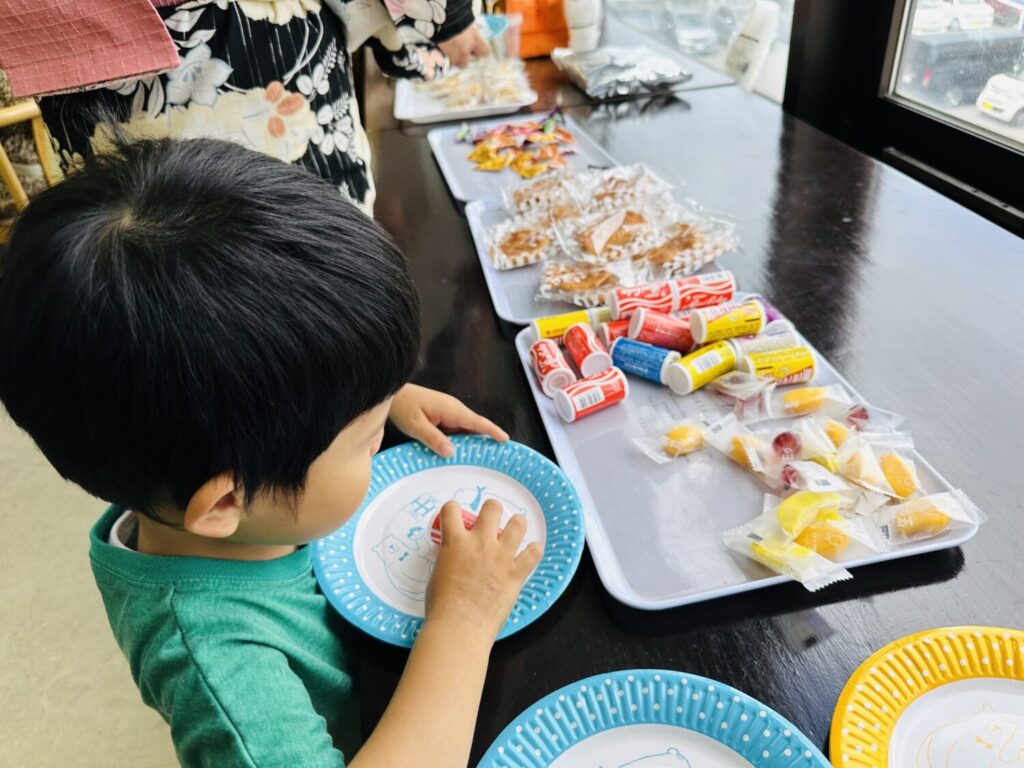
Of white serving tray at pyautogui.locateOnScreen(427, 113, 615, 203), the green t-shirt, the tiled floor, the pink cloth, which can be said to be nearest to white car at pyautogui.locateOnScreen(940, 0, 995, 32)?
white serving tray at pyautogui.locateOnScreen(427, 113, 615, 203)

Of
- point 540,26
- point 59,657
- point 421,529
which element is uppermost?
point 540,26

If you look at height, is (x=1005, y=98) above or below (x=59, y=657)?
above

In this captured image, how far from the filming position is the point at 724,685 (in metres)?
0.48

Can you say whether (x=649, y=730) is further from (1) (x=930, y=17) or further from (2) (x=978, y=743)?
(1) (x=930, y=17)

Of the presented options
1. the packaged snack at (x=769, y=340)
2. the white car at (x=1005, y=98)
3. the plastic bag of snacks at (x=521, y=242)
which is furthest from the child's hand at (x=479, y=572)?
the white car at (x=1005, y=98)

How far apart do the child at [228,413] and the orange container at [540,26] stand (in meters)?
1.56

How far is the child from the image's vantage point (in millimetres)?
434

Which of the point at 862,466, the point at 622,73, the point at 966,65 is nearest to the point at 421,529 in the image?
the point at 862,466

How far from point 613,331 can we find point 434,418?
237mm

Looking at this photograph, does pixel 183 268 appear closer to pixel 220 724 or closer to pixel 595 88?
pixel 220 724

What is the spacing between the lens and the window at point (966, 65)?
133 cm

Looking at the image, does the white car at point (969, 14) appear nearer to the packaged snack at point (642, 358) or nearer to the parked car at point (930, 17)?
the parked car at point (930, 17)

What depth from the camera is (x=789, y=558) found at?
56 cm

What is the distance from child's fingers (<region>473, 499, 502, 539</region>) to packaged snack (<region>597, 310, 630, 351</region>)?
284 mm
